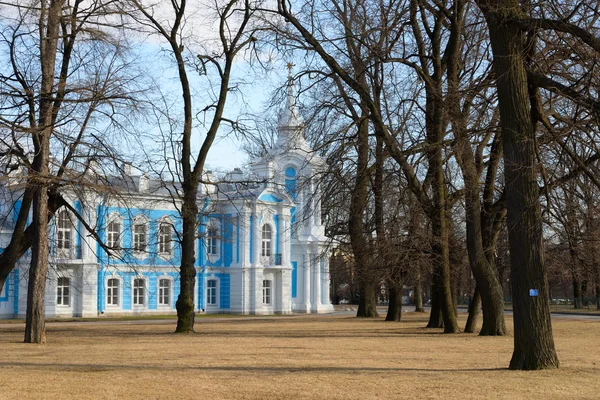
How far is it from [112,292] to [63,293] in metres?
2.79

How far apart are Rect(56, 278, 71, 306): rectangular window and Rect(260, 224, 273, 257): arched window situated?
1228cm

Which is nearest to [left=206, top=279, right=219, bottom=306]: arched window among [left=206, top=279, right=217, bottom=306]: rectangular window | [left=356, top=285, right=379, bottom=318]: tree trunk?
[left=206, top=279, right=217, bottom=306]: rectangular window

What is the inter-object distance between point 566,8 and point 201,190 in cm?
3818

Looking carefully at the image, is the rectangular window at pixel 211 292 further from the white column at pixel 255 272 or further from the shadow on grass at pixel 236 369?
the shadow on grass at pixel 236 369

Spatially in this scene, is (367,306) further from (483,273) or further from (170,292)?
(483,273)

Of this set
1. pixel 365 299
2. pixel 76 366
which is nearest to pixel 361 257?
pixel 365 299

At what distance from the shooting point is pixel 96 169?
21.0 m

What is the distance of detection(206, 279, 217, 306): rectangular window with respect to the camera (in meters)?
51.3

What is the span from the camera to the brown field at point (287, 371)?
420 inches

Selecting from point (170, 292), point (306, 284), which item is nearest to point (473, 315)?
point (170, 292)

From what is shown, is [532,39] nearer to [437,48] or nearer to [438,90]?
[438,90]

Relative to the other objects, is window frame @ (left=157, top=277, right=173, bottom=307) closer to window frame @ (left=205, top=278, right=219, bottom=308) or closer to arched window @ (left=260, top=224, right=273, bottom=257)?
window frame @ (left=205, top=278, right=219, bottom=308)

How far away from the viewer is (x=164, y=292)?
161ft

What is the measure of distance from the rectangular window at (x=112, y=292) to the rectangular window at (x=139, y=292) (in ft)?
3.65
